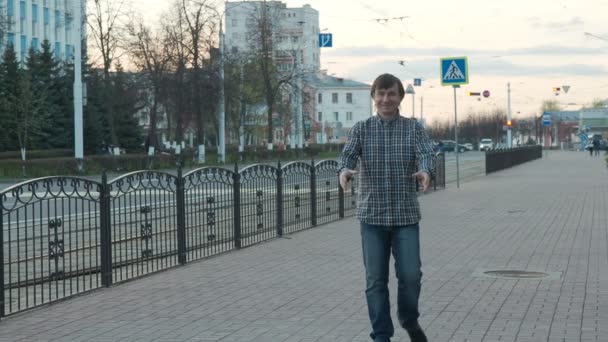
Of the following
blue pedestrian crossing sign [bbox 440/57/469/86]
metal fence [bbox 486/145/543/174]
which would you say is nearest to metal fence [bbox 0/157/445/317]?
blue pedestrian crossing sign [bbox 440/57/469/86]

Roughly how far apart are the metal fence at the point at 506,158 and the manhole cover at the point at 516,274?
31340 millimetres

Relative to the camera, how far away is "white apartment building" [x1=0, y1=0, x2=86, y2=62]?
221 ft

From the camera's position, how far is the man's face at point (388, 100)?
6.30 m

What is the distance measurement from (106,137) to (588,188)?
38098mm

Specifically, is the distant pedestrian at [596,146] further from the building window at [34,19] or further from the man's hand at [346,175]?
the man's hand at [346,175]

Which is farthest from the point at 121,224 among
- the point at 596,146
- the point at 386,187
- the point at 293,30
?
the point at 293,30

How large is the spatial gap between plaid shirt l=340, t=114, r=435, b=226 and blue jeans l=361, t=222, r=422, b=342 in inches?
3.2

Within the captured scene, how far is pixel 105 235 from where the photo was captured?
9703 mm

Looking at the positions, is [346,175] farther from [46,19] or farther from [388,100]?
[46,19]

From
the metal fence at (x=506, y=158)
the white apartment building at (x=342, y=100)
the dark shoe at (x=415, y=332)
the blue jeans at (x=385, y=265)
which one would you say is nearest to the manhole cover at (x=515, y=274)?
the dark shoe at (x=415, y=332)

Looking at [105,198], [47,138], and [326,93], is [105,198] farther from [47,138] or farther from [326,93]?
[326,93]

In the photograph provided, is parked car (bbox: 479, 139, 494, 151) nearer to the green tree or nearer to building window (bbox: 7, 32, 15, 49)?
the green tree

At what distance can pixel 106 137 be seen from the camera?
201ft

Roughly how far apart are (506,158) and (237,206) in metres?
36.9
